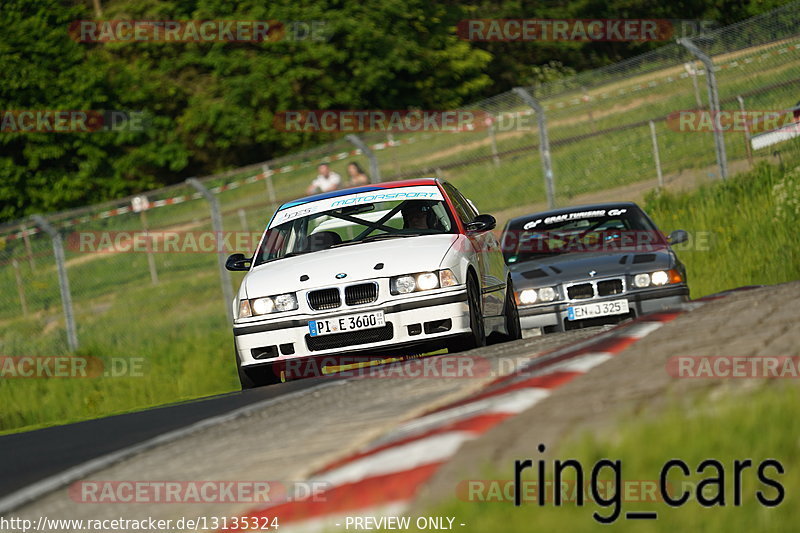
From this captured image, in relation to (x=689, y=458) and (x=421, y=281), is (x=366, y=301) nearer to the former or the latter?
(x=421, y=281)

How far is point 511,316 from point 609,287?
3.40 ft

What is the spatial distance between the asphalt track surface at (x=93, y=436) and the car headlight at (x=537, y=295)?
134 inches

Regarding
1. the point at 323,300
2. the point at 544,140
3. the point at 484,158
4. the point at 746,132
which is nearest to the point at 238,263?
the point at 323,300

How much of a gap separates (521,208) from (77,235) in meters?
9.70

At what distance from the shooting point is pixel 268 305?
1038 centimetres

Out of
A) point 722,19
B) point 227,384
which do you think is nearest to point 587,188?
point 227,384

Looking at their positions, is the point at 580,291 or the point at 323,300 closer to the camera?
the point at 323,300

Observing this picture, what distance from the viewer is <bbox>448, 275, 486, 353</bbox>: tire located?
1033 cm

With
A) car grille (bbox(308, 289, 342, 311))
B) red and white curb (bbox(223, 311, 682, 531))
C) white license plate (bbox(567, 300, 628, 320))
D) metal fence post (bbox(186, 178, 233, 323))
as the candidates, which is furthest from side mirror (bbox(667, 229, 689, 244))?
red and white curb (bbox(223, 311, 682, 531))

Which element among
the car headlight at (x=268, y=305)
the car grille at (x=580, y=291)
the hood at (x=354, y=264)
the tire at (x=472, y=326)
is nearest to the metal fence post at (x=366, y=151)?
the car grille at (x=580, y=291)

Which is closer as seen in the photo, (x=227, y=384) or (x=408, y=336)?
(x=408, y=336)

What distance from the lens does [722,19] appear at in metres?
71.2

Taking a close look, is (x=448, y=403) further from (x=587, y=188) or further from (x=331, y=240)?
(x=587, y=188)

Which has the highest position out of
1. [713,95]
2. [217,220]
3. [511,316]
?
[713,95]
